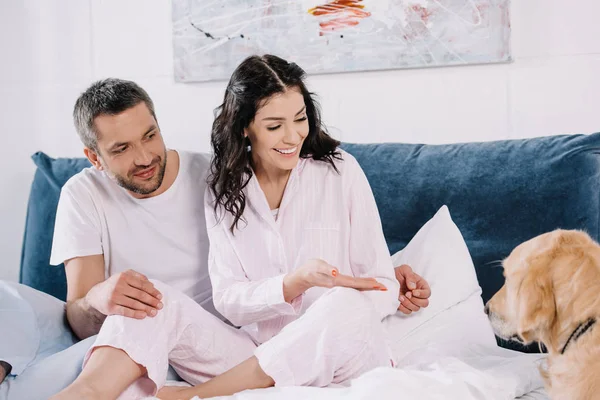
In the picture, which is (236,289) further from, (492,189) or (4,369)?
(492,189)

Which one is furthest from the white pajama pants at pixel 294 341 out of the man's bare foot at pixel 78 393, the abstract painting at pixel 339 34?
the abstract painting at pixel 339 34

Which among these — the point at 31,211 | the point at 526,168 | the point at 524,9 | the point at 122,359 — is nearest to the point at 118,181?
the point at 122,359

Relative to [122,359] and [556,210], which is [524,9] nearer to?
[556,210]

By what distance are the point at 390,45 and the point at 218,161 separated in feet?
2.92

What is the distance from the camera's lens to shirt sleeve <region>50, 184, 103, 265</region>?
2.03 m

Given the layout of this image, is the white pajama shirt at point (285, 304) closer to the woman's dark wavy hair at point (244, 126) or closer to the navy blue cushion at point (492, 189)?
the woman's dark wavy hair at point (244, 126)

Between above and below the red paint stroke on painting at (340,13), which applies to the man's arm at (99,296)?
below

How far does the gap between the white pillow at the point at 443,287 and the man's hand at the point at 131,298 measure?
67cm

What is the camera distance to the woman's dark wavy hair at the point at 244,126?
6.16 feet

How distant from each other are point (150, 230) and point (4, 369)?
1.83 ft

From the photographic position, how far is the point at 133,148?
6.53ft

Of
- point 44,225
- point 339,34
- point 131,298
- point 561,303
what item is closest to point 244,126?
point 131,298

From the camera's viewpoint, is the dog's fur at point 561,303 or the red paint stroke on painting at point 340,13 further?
the red paint stroke on painting at point 340,13

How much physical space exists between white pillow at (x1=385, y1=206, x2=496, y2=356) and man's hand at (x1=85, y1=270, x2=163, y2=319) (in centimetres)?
67
